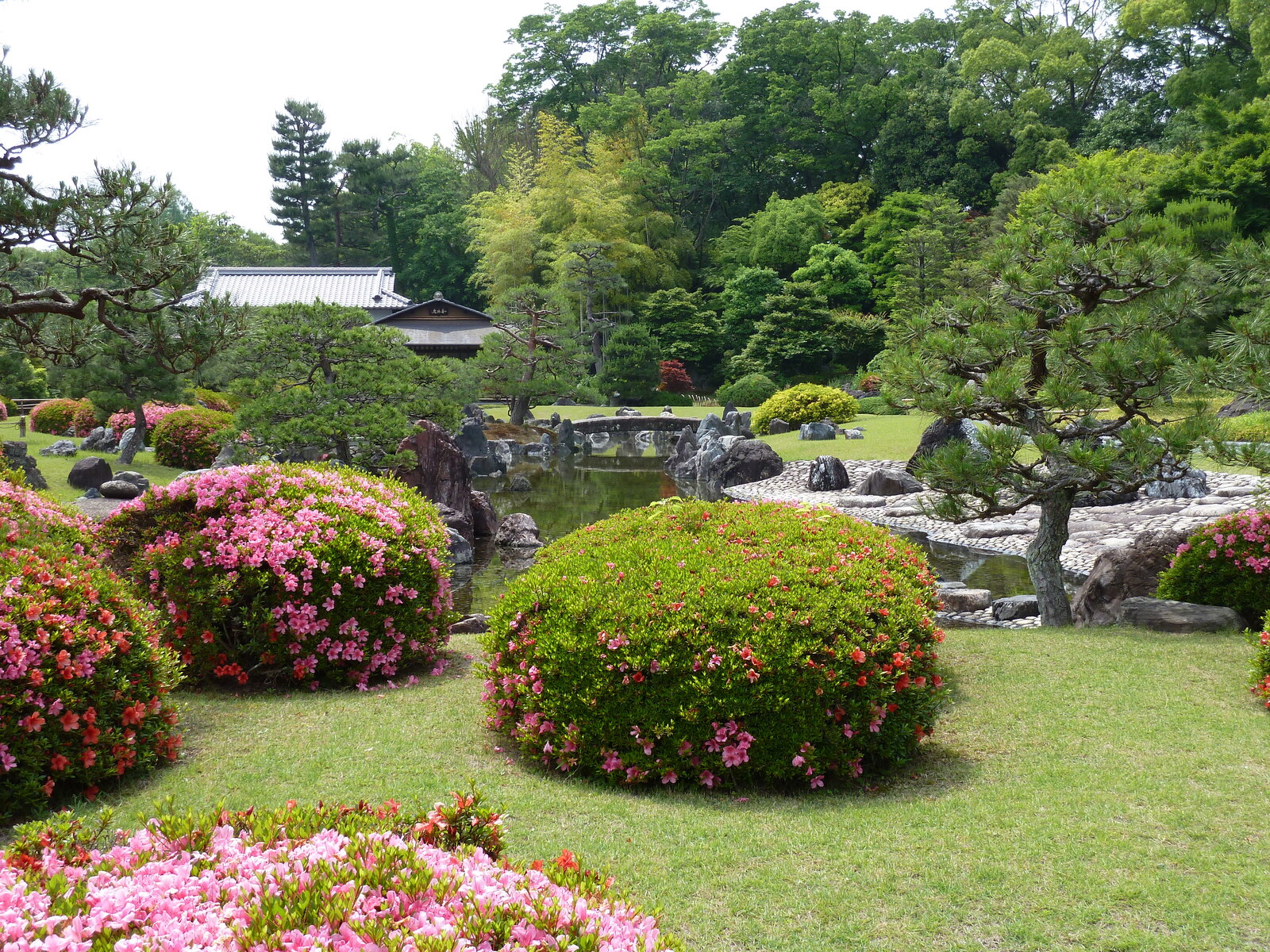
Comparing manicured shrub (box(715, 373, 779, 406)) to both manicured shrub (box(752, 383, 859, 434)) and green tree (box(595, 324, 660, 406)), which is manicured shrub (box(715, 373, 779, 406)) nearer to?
green tree (box(595, 324, 660, 406))

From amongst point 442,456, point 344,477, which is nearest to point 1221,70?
point 442,456

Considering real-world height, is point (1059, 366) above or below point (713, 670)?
above

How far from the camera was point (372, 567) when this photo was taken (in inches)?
222

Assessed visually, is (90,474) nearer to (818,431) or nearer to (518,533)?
(518,533)

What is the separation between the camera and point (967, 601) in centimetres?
927

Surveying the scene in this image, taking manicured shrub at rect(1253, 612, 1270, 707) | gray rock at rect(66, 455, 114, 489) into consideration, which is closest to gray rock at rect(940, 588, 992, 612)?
manicured shrub at rect(1253, 612, 1270, 707)

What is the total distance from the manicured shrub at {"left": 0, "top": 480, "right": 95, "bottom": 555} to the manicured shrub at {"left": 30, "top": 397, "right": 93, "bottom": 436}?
1824 cm

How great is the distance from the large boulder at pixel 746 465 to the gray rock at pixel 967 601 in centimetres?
977

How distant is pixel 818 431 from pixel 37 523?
18872 mm

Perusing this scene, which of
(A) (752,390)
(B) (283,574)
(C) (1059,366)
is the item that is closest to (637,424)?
(A) (752,390)

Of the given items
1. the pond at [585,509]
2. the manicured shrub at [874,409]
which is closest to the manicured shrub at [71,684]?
the pond at [585,509]

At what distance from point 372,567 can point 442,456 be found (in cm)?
828

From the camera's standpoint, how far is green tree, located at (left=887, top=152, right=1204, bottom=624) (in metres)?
6.47

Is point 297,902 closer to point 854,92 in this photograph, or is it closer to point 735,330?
point 735,330
